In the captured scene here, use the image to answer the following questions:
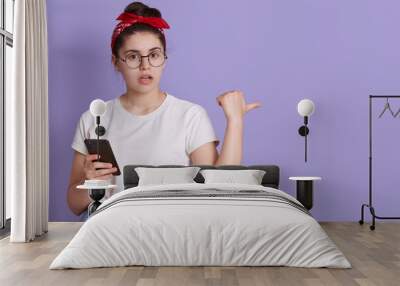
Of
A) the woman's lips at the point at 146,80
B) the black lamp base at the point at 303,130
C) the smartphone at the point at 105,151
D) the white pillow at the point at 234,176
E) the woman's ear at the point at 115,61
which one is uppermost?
the woman's ear at the point at 115,61

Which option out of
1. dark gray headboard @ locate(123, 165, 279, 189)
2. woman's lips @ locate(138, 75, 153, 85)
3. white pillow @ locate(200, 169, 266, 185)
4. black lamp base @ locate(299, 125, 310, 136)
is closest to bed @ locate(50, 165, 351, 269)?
white pillow @ locate(200, 169, 266, 185)

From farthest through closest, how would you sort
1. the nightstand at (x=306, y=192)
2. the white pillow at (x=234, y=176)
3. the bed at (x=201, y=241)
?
the nightstand at (x=306, y=192)
the white pillow at (x=234, y=176)
the bed at (x=201, y=241)

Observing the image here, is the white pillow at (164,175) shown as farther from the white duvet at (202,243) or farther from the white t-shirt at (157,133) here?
the white duvet at (202,243)

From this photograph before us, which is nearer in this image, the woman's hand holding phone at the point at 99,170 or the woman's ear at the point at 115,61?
the woman's hand holding phone at the point at 99,170

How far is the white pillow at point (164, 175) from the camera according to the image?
6391 millimetres

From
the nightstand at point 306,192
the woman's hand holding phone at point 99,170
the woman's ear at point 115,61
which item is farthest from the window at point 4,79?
the nightstand at point 306,192

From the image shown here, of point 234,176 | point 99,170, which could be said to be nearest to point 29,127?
point 99,170

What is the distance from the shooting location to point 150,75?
7039 mm

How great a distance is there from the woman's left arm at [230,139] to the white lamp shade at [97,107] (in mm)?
1154

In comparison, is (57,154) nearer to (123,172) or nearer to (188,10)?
(123,172)

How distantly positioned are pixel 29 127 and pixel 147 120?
1.54m

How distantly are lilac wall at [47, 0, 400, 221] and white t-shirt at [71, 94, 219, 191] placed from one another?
157 millimetres

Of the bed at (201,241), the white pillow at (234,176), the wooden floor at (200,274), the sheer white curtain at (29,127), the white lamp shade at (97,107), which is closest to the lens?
the wooden floor at (200,274)

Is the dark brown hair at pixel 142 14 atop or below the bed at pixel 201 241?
atop
